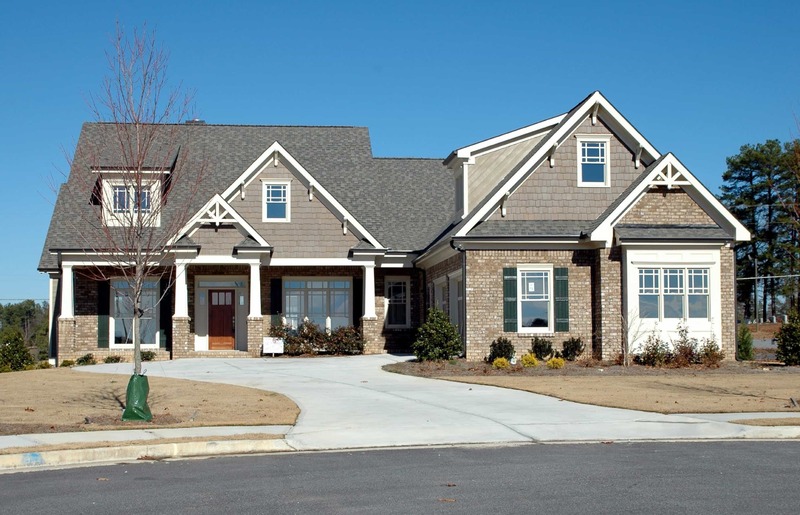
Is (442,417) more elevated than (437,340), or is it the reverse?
(437,340)

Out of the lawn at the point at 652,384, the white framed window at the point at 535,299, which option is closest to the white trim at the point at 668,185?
the white framed window at the point at 535,299

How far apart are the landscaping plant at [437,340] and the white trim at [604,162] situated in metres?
6.00

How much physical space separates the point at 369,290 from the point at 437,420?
56.9 feet

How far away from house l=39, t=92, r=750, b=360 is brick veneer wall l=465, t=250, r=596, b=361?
2.3 inches

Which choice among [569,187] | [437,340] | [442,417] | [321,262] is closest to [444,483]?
[442,417]

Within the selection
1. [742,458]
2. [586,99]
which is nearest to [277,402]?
[742,458]

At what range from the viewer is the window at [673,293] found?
26500mm

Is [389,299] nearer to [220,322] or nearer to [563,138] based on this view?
[220,322]

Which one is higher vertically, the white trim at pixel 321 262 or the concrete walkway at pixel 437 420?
the white trim at pixel 321 262

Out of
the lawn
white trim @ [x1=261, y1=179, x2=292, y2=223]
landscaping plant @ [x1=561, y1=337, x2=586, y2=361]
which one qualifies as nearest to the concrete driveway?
the lawn

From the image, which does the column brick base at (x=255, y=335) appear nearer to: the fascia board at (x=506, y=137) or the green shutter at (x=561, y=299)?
the fascia board at (x=506, y=137)

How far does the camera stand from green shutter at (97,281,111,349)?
32531 millimetres

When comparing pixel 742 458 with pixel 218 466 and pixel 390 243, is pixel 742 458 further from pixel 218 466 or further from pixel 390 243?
pixel 390 243

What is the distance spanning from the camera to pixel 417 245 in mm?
34125
